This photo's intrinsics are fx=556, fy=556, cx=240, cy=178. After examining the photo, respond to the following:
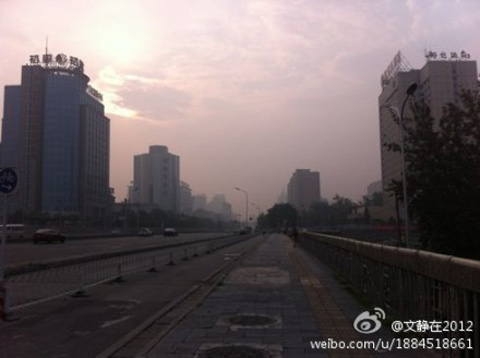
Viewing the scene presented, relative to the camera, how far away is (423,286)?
23.6 ft

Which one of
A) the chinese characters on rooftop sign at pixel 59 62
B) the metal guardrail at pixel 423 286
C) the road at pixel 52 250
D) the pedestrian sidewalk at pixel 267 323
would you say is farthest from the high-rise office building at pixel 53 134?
the metal guardrail at pixel 423 286

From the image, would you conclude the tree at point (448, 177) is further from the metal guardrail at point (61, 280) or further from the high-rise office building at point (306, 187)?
the high-rise office building at point (306, 187)

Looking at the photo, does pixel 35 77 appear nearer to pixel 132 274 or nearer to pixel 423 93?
pixel 423 93

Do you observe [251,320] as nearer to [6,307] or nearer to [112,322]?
[112,322]

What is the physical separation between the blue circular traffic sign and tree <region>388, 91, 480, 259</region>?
40.9ft

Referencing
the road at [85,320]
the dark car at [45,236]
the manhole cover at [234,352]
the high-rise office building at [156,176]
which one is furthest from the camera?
the high-rise office building at [156,176]

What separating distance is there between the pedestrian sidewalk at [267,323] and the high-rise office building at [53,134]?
9787cm

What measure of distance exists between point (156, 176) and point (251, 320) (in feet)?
594

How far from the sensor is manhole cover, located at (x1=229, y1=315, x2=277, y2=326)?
371 inches

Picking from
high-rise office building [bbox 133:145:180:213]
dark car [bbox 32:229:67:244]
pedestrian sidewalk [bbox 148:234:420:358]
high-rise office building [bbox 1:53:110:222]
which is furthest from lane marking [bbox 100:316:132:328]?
high-rise office building [bbox 133:145:180:213]

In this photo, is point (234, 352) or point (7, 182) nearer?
point (234, 352)

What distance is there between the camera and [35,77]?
107 meters

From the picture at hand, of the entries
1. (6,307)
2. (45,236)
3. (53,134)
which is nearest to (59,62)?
(53,134)

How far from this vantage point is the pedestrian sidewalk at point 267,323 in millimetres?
7312
